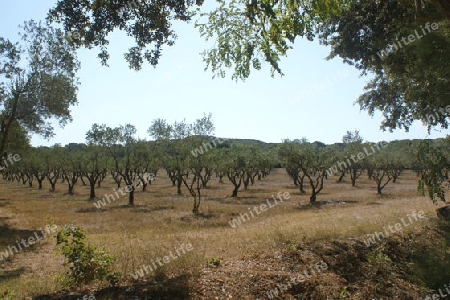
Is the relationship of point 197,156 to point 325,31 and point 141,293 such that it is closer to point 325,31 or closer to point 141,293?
point 325,31

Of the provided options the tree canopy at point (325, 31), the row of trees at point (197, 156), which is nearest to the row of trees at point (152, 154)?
the row of trees at point (197, 156)

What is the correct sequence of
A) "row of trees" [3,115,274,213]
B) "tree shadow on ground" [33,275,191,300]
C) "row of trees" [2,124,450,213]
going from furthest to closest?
"row of trees" [3,115,274,213]
"row of trees" [2,124,450,213]
"tree shadow on ground" [33,275,191,300]

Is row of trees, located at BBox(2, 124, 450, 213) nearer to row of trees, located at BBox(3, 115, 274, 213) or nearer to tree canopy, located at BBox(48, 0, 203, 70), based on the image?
row of trees, located at BBox(3, 115, 274, 213)

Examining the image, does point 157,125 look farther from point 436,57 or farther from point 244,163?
point 436,57

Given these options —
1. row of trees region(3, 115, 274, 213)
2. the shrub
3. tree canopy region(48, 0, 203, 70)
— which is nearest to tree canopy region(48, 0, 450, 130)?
tree canopy region(48, 0, 203, 70)

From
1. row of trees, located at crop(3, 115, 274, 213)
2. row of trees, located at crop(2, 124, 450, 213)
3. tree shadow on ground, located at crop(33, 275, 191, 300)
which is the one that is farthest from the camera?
row of trees, located at crop(3, 115, 274, 213)

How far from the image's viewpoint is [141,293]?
23.7ft

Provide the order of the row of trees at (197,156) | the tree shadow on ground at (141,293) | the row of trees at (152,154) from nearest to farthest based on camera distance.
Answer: the tree shadow on ground at (141,293)
the row of trees at (197,156)
the row of trees at (152,154)

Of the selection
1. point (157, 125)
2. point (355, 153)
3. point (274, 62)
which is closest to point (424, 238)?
point (274, 62)

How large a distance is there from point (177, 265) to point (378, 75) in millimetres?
17720

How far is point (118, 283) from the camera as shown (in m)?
7.66

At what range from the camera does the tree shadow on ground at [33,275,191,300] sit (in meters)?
7.04

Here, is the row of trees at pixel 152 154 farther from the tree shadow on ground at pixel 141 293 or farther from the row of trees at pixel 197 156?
the tree shadow on ground at pixel 141 293

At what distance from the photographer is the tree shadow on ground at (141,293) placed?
704 cm
